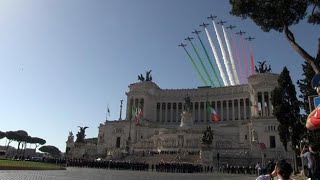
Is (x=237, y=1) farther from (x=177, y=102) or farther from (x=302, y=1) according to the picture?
(x=177, y=102)

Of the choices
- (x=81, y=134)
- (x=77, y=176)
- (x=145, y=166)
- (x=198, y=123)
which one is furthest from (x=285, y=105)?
(x=198, y=123)

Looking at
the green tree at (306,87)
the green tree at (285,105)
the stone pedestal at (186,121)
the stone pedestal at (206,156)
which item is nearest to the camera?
the green tree at (306,87)

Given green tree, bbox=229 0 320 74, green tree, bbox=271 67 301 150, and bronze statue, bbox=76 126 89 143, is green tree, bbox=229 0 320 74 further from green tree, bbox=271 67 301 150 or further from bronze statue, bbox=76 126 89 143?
bronze statue, bbox=76 126 89 143

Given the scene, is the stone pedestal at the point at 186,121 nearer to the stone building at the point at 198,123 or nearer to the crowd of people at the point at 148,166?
the stone building at the point at 198,123

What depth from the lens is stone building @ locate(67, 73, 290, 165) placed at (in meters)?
70.0

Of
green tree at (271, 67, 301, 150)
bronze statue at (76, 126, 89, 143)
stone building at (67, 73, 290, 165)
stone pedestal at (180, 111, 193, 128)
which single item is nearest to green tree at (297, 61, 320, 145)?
green tree at (271, 67, 301, 150)

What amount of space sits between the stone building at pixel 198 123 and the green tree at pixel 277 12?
3447 centimetres

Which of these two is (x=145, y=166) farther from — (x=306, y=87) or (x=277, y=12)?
(x=277, y=12)

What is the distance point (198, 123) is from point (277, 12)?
81.7 m

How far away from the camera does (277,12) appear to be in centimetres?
2183

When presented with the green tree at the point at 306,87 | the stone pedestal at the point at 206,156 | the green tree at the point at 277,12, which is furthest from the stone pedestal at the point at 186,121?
the green tree at the point at 277,12

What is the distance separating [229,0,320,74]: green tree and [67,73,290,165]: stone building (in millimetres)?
34468

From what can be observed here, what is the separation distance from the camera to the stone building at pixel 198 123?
70.0 metres

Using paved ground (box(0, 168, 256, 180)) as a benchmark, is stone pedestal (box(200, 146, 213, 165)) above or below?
above
